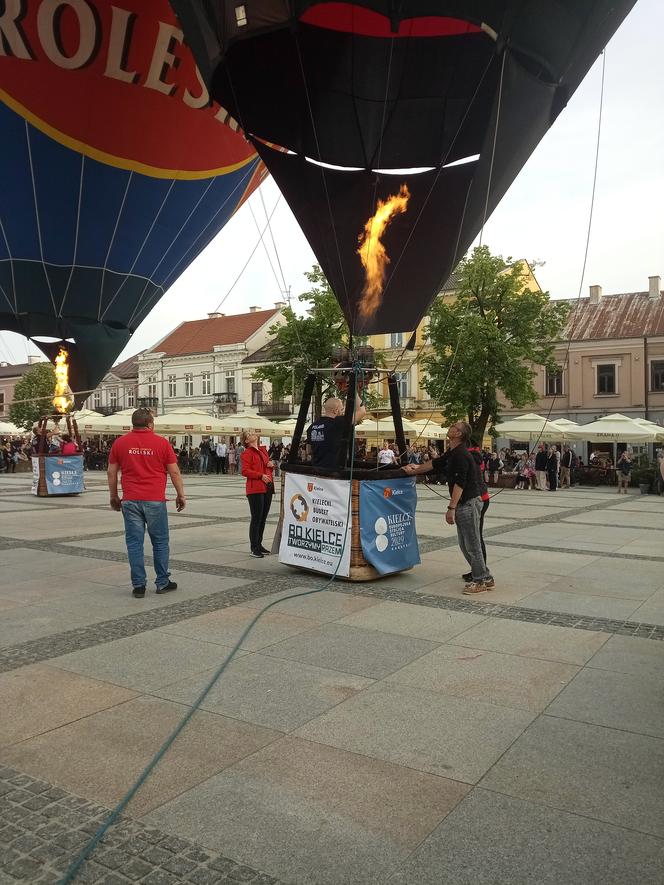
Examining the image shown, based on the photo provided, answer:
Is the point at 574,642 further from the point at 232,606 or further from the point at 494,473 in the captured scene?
the point at 494,473

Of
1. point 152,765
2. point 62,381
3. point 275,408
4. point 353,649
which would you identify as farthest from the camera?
point 275,408

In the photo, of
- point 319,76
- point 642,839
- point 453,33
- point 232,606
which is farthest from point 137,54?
point 642,839

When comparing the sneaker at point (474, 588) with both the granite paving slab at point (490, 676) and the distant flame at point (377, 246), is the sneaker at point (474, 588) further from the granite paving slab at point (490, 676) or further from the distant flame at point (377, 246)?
the distant flame at point (377, 246)

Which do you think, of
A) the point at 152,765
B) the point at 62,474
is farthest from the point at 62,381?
the point at 152,765

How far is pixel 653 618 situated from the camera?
6516mm

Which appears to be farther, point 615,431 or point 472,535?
point 615,431

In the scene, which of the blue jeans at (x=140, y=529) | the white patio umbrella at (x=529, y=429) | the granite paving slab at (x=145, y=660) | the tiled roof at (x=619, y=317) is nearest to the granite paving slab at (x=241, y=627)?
the granite paving slab at (x=145, y=660)

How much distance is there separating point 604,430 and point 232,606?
78.3 feet

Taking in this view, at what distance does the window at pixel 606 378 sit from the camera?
4578 cm

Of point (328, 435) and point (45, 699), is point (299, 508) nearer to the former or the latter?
point (328, 435)

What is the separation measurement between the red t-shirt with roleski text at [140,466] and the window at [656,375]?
42.9 metres

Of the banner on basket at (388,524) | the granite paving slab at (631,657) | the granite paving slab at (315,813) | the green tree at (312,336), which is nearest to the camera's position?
the granite paving slab at (315,813)

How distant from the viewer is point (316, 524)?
8289mm

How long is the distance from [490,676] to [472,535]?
2806 mm
